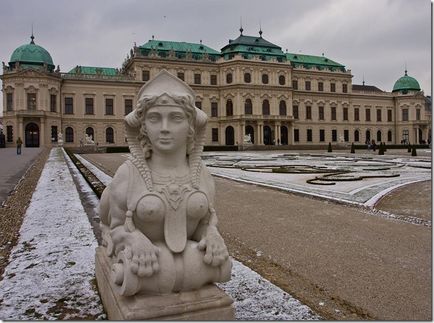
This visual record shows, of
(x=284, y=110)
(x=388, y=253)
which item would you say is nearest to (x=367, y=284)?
(x=388, y=253)

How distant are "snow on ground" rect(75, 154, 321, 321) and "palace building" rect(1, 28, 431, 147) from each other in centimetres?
4469

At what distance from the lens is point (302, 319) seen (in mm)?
2779

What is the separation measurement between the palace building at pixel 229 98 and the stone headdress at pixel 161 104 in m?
45.3

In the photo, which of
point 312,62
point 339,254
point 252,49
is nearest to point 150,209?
point 339,254

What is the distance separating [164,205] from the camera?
265 cm

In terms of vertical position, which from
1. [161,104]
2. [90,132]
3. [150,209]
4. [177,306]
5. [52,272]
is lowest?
[52,272]

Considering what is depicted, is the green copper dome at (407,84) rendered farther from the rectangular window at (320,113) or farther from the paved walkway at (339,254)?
the paved walkway at (339,254)

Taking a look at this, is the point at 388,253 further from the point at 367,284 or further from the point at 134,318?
the point at 134,318

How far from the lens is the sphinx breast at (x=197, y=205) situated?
271 centimetres

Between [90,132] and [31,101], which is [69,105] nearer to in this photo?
[90,132]

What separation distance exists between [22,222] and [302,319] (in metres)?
4.67

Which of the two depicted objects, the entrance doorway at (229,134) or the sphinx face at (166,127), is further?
the entrance doorway at (229,134)

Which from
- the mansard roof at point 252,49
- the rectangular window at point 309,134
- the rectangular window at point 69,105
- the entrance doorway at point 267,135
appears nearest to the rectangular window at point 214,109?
the mansard roof at point 252,49

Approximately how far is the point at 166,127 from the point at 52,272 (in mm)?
1998
